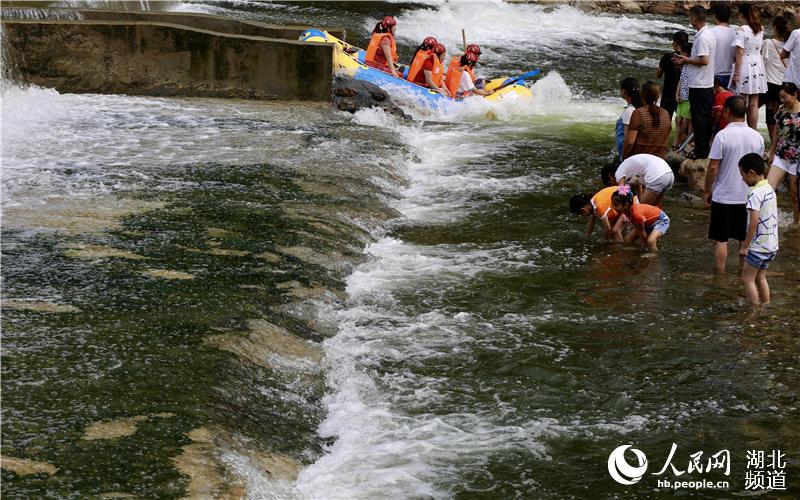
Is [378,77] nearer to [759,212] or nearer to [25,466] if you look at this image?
[759,212]

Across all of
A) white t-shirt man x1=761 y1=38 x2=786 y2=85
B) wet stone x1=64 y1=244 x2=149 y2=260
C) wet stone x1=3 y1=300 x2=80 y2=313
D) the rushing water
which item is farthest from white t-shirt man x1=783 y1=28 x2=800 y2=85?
wet stone x1=3 y1=300 x2=80 y2=313

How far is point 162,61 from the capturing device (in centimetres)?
1509

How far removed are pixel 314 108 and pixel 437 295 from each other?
701 cm

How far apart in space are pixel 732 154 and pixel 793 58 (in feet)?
9.66

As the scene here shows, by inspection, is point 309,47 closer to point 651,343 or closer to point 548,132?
point 548,132

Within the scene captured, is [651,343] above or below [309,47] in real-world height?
below

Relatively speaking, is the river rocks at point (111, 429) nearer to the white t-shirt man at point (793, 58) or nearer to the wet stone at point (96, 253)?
the wet stone at point (96, 253)

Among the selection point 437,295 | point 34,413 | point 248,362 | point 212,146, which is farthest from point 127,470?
point 212,146

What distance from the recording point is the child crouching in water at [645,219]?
989 centimetres

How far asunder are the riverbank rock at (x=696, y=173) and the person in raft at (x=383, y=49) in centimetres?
602

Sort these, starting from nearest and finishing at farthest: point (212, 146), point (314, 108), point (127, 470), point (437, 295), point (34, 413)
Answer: point (127, 470) < point (34, 413) < point (437, 295) < point (212, 146) < point (314, 108)

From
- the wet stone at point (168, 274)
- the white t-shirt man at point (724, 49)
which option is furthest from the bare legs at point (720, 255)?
the wet stone at point (168, 274)

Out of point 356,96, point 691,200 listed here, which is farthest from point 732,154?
point 356,96

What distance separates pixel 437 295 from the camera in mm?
8750
